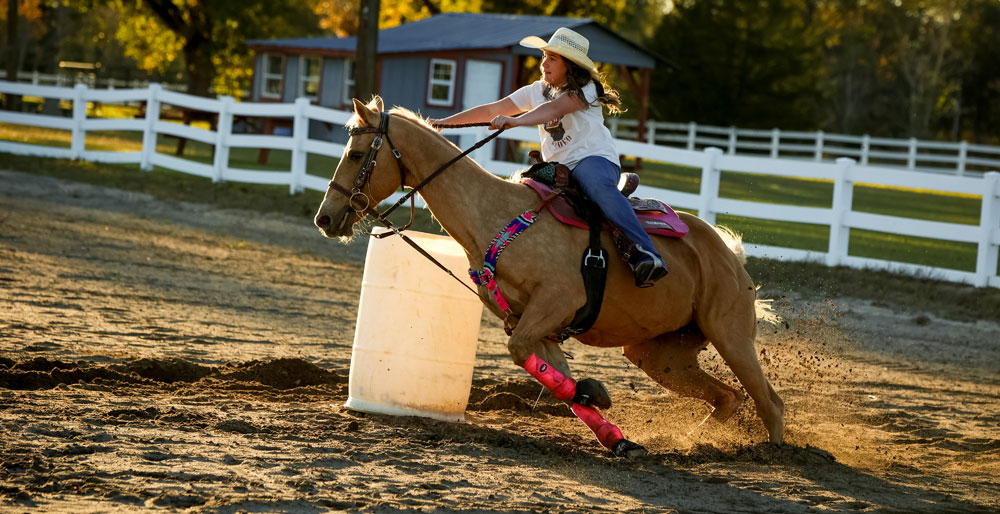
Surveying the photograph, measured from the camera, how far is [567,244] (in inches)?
239

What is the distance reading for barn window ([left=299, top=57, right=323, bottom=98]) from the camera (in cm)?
3609

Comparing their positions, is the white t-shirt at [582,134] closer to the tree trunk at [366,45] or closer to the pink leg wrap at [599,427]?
the pink leg wrap at [599,427]

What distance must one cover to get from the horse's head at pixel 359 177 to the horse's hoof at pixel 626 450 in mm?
1880

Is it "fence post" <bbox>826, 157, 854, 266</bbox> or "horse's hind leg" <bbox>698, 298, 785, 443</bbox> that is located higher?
"fence post" <bbox>826, 157, 854, 266</bbox>

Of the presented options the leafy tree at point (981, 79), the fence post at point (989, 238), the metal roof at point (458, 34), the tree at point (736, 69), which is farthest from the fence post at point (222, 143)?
the leafy tree at point (981, 79)

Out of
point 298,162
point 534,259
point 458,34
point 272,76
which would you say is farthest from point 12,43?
point 534,259

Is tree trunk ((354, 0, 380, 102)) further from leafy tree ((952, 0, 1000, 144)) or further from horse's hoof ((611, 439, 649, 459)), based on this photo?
leafy tree ((952, 0, 1000, 144))

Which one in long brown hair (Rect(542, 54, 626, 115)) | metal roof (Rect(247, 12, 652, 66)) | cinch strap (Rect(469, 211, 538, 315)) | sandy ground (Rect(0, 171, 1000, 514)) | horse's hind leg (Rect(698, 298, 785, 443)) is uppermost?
metal roof (Rect(247, 12, 652, 66))

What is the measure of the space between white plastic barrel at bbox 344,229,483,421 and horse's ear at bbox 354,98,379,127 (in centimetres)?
89

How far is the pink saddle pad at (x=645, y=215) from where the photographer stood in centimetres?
611

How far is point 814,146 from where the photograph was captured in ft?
121

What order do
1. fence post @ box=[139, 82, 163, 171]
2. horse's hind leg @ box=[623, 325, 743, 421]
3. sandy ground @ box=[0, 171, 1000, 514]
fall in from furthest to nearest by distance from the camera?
fence post @ box=[139, 82, 163, 171]
horse's hind leg @ box=[623, 325, 743, 421]
sandy ground @ box=[0, 171, 1000, 514]

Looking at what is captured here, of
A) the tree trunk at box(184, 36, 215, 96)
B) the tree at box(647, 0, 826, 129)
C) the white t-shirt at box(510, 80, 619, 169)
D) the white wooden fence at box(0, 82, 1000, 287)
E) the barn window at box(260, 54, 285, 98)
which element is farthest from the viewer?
the tree at box(647, 0, 826, 129)

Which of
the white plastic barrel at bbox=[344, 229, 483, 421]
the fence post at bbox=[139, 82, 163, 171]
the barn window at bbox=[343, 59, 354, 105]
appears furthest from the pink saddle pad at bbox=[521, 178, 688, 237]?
the barn window at bbox=[343, 59, 354, 105]
